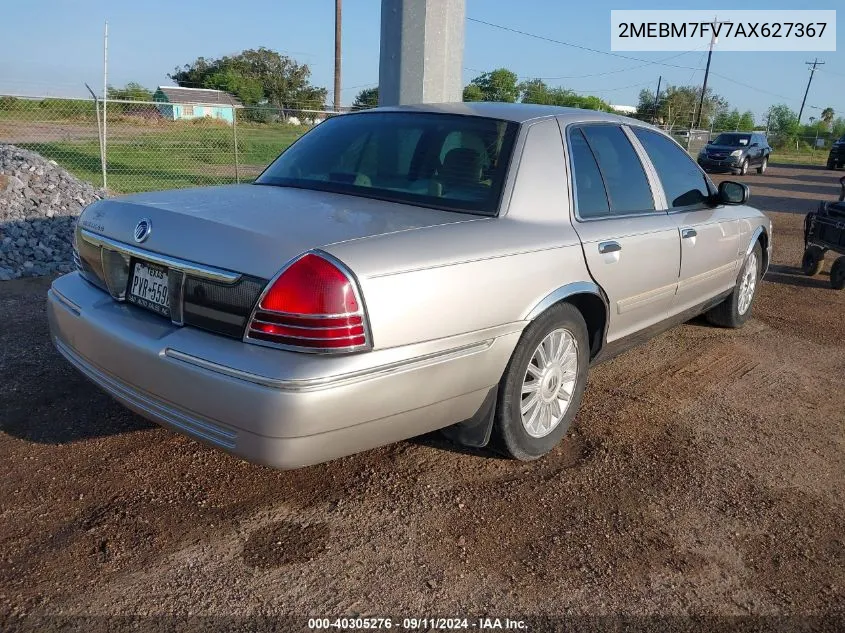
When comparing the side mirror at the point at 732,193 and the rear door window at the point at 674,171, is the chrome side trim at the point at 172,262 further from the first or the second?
the side mirror at the point at 732,193

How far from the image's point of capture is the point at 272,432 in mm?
2400

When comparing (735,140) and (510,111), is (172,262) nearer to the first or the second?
(510,111)

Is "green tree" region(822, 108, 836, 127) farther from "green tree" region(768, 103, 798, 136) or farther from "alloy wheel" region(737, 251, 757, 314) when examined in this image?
"alloy wheel" region(737, 251, 757, 314)

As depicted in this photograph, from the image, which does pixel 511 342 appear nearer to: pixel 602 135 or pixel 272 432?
pixel 272 432

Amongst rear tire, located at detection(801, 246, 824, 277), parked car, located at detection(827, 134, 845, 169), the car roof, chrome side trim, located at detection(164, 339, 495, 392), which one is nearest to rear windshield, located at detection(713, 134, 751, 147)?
parked car, located at detection(827, 134, 845, 169)

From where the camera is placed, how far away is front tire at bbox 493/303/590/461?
3.10 meters

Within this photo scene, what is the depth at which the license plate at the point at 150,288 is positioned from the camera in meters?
Answer: 2.74

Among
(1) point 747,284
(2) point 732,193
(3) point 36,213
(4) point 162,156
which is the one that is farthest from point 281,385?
(4) point 162,156

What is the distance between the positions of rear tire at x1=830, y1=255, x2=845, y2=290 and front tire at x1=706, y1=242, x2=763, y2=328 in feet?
6.82

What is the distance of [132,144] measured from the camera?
20562mm

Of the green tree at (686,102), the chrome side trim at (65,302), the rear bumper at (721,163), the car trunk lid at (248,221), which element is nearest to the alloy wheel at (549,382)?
the car trunk lid at (248,221)

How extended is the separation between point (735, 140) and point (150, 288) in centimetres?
2795

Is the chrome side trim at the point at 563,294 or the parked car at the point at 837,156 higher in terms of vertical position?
the parked car at the point at 837,156

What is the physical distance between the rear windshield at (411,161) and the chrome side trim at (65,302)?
1.13 meters
